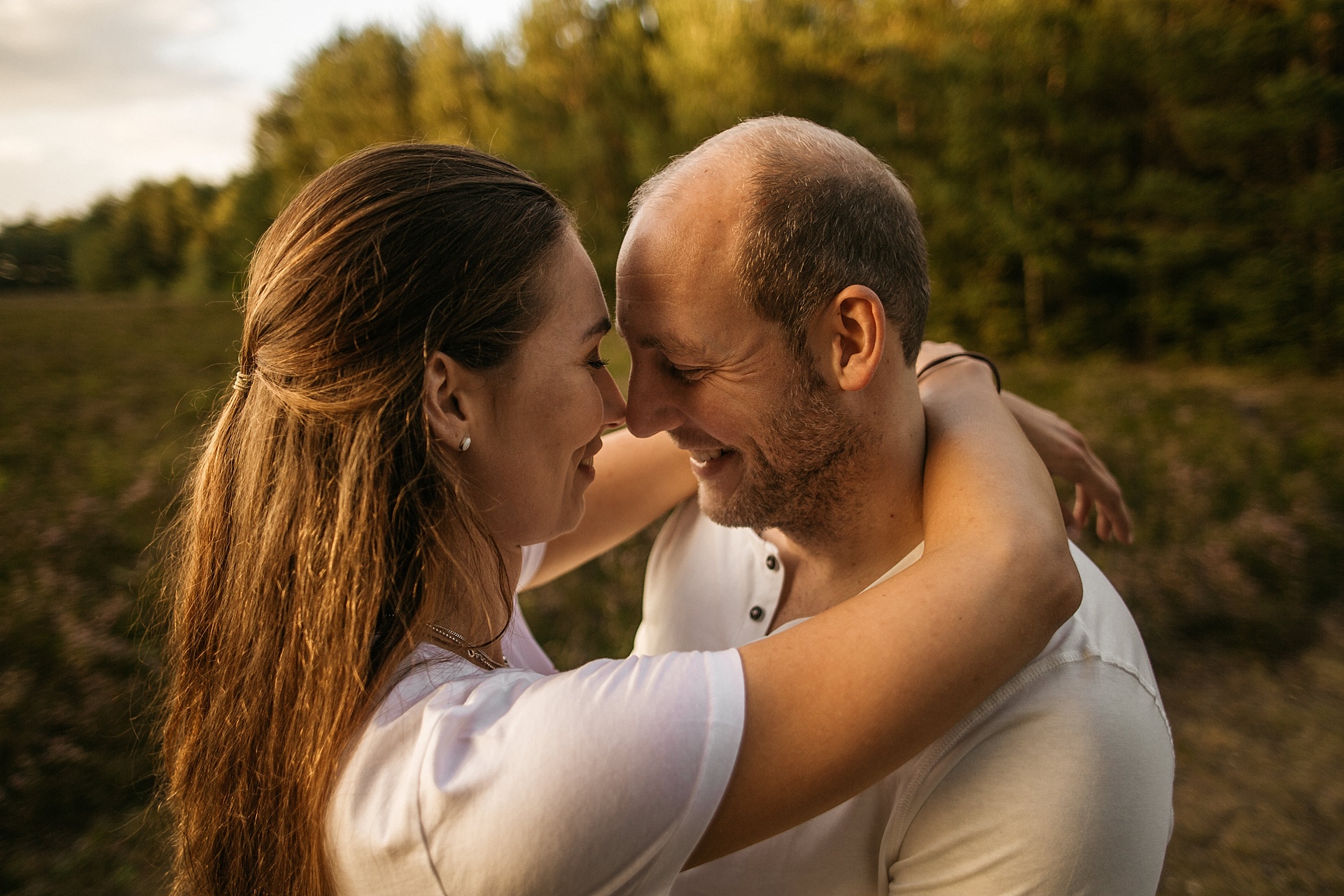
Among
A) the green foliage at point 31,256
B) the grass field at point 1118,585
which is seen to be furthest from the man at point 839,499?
the green foliage at point 31,256

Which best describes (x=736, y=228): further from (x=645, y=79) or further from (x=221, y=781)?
(x=645, y=79)

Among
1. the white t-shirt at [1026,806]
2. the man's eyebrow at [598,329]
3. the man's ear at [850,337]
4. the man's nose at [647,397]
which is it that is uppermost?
the man's eyebrow at [598,329]

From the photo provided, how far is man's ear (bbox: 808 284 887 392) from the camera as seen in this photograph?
1.94 metres

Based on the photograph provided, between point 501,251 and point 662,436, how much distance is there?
1161mm

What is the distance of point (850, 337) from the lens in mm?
1991

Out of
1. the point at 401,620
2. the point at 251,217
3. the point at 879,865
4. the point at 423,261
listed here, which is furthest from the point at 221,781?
the point at 251,217

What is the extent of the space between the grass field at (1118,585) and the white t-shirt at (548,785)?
1.44 metres

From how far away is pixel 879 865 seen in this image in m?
1.69

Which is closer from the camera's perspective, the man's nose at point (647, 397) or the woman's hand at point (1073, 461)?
the man's nose at point (647, 397)

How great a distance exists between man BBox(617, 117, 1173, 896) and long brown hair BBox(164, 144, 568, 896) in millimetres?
560

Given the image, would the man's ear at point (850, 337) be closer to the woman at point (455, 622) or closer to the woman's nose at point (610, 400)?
the woman at point (455, 622)

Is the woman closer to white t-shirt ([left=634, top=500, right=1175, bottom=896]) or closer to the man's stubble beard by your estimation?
white t-shirt ([left=634, top=500, right=1175, bottom=896])

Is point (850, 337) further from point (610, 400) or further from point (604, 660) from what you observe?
point (604, 660)

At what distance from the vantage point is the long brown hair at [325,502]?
1.36 m
